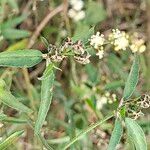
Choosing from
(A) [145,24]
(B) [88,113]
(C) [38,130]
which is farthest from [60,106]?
(C) [38,130]

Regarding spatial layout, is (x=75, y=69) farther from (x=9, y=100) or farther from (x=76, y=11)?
(x=9, y=100)

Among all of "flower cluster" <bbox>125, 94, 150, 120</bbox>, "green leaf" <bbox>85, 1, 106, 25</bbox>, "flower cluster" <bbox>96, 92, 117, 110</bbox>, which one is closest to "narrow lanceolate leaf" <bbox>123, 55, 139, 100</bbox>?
"flower cluster" <bbox>125, 94, 150, 120</bbox>

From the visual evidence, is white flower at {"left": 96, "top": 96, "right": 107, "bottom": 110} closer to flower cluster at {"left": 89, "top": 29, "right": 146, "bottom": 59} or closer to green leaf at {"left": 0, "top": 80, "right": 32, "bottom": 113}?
flower cluster at {"left": 89, "top": 29, "right": 146, "bottom": 59}

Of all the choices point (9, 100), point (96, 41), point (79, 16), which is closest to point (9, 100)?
point (9, 100)

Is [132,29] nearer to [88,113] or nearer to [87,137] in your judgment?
[88,113]

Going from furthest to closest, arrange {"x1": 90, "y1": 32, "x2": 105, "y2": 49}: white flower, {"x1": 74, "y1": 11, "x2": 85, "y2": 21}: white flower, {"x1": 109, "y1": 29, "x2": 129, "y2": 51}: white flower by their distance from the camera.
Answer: {"x1": 74, "y1": 11, "x2": 85, "y2": 21}: white flower < {"x1": 109, "y1": 29, "x2": 129, "y2": 51}: white flower < {"x1": 90, "y1": 32, "x2": 105, "y2": 49}: white flower

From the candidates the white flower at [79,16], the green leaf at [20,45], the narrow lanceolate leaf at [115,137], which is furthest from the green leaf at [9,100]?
the white flower at [79,16]

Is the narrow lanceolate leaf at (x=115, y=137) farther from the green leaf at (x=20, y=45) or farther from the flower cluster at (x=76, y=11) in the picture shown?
the flower cluster at (x=76, y=11)

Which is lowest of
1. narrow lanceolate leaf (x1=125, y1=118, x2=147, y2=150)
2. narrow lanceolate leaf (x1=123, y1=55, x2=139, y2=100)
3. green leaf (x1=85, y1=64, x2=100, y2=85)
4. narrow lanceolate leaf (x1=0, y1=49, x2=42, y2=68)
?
green leaf (x1=85, y1=64, x2=100, y2=85)
